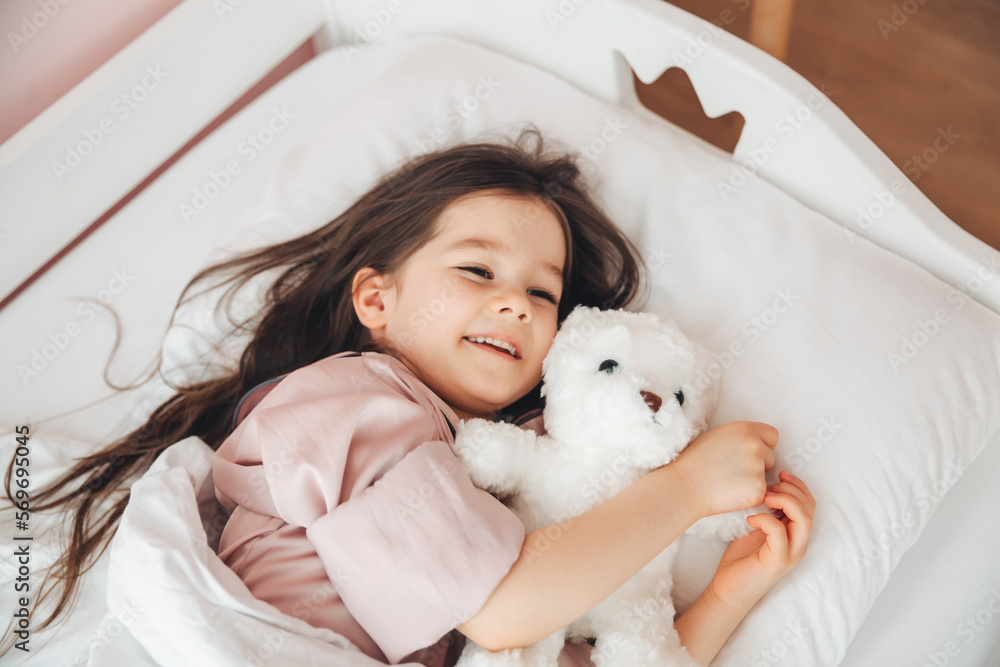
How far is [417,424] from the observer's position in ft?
2.60

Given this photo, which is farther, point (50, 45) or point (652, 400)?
point (50, 45)

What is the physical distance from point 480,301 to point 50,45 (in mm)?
808

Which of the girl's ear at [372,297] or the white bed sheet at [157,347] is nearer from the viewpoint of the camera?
the white bed sheet at [157,347]

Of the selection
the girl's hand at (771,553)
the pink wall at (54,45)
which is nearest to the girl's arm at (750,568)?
the girl's hand at (771,553)

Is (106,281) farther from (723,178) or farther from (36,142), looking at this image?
(723,178)

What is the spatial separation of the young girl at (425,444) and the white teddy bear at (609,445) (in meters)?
0.04

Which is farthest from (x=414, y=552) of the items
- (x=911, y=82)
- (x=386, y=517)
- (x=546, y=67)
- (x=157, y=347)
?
(x=911, y=82)

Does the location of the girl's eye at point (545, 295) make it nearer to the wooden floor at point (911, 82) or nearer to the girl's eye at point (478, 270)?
the girl's eye at point (478, 270)

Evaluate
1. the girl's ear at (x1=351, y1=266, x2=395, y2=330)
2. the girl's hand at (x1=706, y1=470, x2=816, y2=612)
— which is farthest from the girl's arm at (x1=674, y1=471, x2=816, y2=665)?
the girl's ear at (x1=351, y1=266, x2=395, y2=330)

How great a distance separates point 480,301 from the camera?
877 mm

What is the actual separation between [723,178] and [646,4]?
0.94 feet

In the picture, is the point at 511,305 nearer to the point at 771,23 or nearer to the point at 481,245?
the point at 481,245

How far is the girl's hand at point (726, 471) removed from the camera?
30.6 inches

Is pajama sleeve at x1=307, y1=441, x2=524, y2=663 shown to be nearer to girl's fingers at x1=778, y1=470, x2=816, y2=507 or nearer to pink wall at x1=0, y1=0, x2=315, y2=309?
girl's fingers at x1=778, y1=470, x2=816, y2=507
